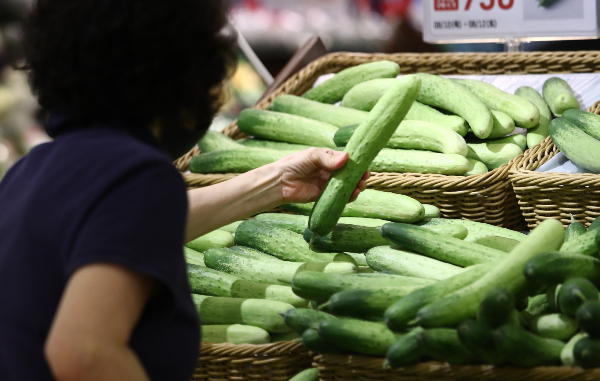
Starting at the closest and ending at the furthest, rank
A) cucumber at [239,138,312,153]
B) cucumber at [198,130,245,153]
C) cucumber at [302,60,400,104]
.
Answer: cucumber at [239,138,312,153] < cucumber at [198,130,245,153] < cucumber at [302,60,400,104]

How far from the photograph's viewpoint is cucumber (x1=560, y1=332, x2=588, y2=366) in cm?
122

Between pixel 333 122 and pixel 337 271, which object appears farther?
pixel 333 122

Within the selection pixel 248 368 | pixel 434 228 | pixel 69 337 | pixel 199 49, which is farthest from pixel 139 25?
pixel 434 228

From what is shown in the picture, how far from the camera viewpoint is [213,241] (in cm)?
217

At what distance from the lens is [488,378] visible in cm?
125

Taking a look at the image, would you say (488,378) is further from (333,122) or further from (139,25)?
(333,122)

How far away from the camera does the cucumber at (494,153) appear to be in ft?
7.70

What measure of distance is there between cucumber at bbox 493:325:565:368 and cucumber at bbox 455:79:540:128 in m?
1.38

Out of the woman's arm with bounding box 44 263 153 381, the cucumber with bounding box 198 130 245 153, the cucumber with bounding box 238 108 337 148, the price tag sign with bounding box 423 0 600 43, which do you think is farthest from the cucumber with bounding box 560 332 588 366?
the price tag sign with bounding box 423 0 600 43

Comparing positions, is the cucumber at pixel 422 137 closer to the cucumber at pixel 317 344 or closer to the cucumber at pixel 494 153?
the cucumber at pixel 494 153

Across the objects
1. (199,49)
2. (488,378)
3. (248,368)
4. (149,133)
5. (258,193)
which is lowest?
(248,368)

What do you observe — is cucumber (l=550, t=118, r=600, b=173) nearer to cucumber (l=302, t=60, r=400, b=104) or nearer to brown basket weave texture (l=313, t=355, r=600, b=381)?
cucumber (l=302, t=60, r=400, b=104)

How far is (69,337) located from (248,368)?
78 cm

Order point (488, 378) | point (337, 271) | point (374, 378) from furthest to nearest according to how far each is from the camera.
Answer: point (337, 271), point (374, 378), point (488, 378)
